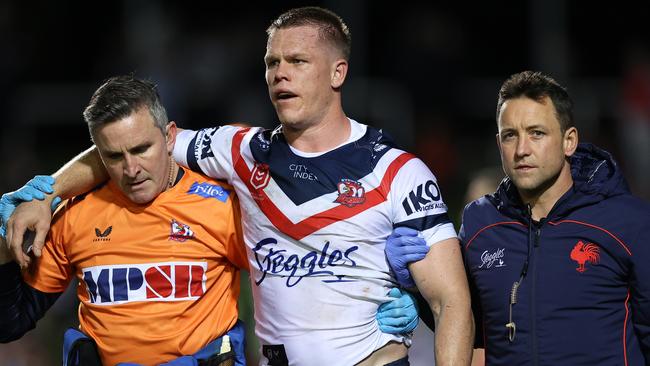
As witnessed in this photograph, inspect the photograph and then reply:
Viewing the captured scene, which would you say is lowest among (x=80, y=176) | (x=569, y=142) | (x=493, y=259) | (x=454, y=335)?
(x=454, y=335)

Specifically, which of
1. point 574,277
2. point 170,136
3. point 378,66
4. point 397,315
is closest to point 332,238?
point 397,315

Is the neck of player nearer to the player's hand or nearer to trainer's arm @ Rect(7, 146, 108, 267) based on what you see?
trainer's arm @ Rect(7, 146, 108, 267)

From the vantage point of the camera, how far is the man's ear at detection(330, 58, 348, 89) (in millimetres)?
4477

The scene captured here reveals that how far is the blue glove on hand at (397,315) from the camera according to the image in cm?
433

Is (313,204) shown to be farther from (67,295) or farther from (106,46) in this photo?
(106,46)

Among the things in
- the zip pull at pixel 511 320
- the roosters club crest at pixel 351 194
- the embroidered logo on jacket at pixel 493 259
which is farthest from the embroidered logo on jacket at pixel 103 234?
the zip pull at pixel 511 320

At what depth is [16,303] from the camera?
4.55 meters

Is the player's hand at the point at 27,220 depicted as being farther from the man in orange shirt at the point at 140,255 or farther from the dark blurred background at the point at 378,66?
the dark blurred background at the point at 378,66

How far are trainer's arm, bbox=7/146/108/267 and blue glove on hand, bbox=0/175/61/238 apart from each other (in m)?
0.02

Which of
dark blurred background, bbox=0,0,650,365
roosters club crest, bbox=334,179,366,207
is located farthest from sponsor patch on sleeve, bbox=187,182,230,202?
dark blurred background, bbox=0,0,650,365

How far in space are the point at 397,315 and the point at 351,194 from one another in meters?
0.54

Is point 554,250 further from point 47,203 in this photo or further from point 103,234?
point 47,203

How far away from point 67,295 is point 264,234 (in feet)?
14.3

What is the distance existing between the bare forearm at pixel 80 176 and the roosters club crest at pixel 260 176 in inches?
27.7
